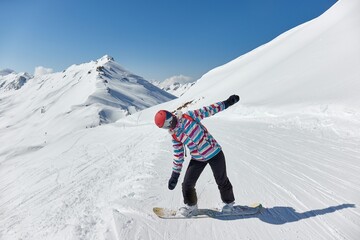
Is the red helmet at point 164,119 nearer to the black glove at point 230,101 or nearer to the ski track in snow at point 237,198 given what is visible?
the black glove at point 230,101

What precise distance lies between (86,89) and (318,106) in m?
172

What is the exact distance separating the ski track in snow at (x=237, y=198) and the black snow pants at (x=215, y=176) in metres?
0.41

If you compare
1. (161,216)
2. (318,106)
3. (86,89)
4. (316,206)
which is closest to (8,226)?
(161,216)

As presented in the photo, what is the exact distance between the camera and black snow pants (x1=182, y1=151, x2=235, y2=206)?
15.3 feet

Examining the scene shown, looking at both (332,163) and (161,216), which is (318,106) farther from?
(161,216)

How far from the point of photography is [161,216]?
5.03m

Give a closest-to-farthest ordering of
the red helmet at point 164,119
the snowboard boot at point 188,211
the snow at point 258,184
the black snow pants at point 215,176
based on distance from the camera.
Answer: the red helmet at point 164,119 < the snow at point 258,184 < the black snow pants at point 215,176 < the snowboard boot at point 188,211

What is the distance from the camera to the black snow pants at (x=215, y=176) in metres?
4.66

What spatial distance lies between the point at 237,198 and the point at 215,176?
1.17 metres

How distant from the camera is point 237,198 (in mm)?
5598

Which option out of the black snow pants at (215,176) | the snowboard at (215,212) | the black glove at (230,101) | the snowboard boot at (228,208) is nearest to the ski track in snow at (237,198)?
the snowboard at (215,212)

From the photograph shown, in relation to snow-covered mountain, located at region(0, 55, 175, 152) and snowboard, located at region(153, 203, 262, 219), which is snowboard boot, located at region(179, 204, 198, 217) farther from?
snow-covered mountain, located at region(0, 55, 175, 152)

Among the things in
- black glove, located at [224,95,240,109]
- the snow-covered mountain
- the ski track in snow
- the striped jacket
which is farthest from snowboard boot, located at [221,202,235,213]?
the snow-covered mountain

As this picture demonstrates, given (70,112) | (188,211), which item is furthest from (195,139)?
(70,112)
